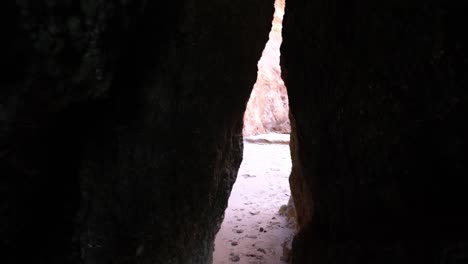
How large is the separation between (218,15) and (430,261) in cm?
143

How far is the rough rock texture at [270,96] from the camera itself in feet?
41.0

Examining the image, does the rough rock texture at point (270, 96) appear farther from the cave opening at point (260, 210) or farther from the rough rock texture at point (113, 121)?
the rough rock texture at point (113, 121)

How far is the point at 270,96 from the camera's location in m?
13.0

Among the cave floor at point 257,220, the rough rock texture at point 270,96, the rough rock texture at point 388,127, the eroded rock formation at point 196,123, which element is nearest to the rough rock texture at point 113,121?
the eroded rock formation at point 196,123

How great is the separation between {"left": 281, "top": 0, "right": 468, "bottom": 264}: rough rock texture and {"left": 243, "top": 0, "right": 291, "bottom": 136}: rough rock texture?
10364mm

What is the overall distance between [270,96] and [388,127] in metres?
11.7

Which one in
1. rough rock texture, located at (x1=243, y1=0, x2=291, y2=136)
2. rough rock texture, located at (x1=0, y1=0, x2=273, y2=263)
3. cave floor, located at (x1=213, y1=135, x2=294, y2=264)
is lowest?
cave floor, located at (x1=213, y1=135, x2=294, y2=264)

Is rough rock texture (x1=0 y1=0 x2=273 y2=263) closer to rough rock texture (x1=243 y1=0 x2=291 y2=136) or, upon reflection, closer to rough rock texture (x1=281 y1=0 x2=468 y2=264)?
rough rock texture (x1=281 y1=0 x2=468 y2=264)

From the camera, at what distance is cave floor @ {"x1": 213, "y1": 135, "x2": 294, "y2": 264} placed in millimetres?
3535

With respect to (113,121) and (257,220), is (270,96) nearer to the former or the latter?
(257,220)

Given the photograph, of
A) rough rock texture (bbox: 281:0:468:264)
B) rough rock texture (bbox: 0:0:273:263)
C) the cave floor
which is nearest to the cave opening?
the cave floor

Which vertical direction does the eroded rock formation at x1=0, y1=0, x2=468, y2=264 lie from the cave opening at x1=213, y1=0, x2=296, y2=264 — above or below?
above

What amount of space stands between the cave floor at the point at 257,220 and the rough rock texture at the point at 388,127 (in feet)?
5.64

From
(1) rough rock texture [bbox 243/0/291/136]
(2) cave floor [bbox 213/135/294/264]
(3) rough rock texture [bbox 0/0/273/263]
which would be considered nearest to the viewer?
(3) rough rock texture [bbox 0/0/273/263]
